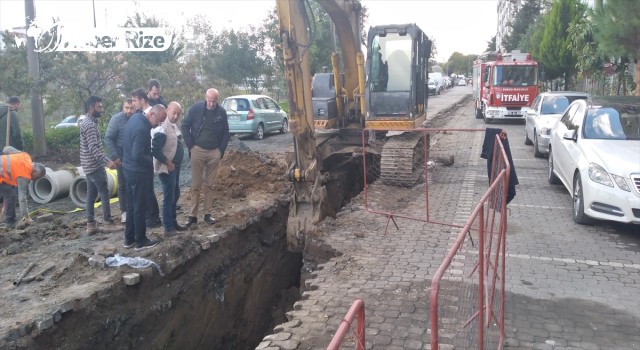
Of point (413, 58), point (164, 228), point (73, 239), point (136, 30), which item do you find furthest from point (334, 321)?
point (136, 30)

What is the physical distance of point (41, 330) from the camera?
4.92m

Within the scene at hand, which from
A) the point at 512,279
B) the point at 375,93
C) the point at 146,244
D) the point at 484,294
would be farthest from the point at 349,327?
the point at 375,93

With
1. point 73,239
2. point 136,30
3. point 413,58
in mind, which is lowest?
point 73,239

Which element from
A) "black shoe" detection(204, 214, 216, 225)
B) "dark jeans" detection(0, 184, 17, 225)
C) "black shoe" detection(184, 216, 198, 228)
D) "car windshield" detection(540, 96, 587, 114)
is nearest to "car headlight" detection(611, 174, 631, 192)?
"black shoe" detection(204, 214, 216, 225)

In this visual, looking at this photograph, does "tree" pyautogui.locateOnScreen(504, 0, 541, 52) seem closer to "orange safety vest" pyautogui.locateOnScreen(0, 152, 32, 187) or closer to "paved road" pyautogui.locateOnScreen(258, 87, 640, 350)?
"paved road" pyautogui.locateOnScreen(258, 87, 640, 350)

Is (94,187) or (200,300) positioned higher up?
(94,187)

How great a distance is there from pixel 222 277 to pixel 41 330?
106 inches

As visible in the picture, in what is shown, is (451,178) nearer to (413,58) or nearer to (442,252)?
(413,58)

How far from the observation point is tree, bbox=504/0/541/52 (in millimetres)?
44938

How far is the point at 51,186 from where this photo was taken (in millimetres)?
10031

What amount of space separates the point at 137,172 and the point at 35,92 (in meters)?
8.54

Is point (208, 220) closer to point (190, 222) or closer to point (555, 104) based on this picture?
point (190, 222)

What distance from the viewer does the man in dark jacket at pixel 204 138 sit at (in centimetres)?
755

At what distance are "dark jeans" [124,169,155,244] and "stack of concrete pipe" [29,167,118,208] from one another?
3.03 m
